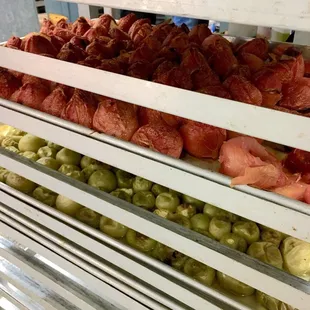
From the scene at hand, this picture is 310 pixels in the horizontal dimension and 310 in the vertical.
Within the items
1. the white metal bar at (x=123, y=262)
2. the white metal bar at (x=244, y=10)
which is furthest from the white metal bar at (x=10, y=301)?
the white metal bar at (x=244, y=10)

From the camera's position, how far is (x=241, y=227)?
1.19m

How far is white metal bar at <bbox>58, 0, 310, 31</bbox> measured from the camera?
1.97ft

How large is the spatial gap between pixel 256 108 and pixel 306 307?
47cm

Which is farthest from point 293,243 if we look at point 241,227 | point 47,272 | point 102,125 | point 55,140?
point 47,272

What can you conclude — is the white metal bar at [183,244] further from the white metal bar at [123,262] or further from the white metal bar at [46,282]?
the white metal bar at [46,282]

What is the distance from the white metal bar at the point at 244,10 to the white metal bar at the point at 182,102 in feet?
0.52

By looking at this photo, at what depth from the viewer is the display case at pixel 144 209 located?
2.38 feet

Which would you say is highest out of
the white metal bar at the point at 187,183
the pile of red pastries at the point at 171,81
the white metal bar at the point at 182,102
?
the white metal bar at the point at 182,102

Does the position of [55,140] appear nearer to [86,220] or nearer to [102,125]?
[102,125]

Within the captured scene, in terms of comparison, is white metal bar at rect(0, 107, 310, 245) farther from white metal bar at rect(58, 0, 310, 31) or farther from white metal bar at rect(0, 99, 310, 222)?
white metal bar at rect(58, 0, 310, 31)

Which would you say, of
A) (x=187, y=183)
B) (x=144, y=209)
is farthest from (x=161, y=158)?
(x=144, y=209)

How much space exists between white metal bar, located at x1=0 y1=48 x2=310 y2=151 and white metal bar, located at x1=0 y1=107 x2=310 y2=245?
162mm

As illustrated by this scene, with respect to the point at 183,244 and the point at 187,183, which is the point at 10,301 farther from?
the point at 187,183

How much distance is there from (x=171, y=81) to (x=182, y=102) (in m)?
0.32
